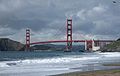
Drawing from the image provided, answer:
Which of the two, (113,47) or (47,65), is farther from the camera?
(113,47)

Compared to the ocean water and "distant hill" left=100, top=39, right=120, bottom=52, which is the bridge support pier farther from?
the ocean water

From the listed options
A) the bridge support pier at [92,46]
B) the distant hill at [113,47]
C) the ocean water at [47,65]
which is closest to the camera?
the ocean water at [47,65]

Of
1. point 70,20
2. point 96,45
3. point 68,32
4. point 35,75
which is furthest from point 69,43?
point 35,75

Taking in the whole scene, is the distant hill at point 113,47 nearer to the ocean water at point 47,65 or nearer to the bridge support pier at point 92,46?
the bridge support pier at point 92,46

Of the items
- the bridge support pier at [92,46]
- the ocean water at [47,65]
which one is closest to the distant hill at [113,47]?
the bridge support pier at [92,46]

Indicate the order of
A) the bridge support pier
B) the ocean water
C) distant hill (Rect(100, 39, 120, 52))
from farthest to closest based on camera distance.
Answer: the bridge support pier → distant hill (Rect(100, 39, 120, 52)) → the ocean water

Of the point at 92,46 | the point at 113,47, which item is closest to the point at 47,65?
the point at 92,46

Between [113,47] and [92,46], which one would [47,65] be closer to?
[92,46]

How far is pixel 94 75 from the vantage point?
87.9 feet

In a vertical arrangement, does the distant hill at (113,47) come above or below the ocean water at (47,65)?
above

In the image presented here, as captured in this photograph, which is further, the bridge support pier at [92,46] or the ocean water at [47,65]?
the bridge support pier at [92,46]

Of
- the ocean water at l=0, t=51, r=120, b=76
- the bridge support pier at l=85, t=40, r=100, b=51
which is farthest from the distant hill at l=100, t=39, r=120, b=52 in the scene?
the ocean water at l=0, t=51, r=120, b=76

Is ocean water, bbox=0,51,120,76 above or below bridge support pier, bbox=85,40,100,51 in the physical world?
below

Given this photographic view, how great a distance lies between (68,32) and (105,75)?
145 metres
